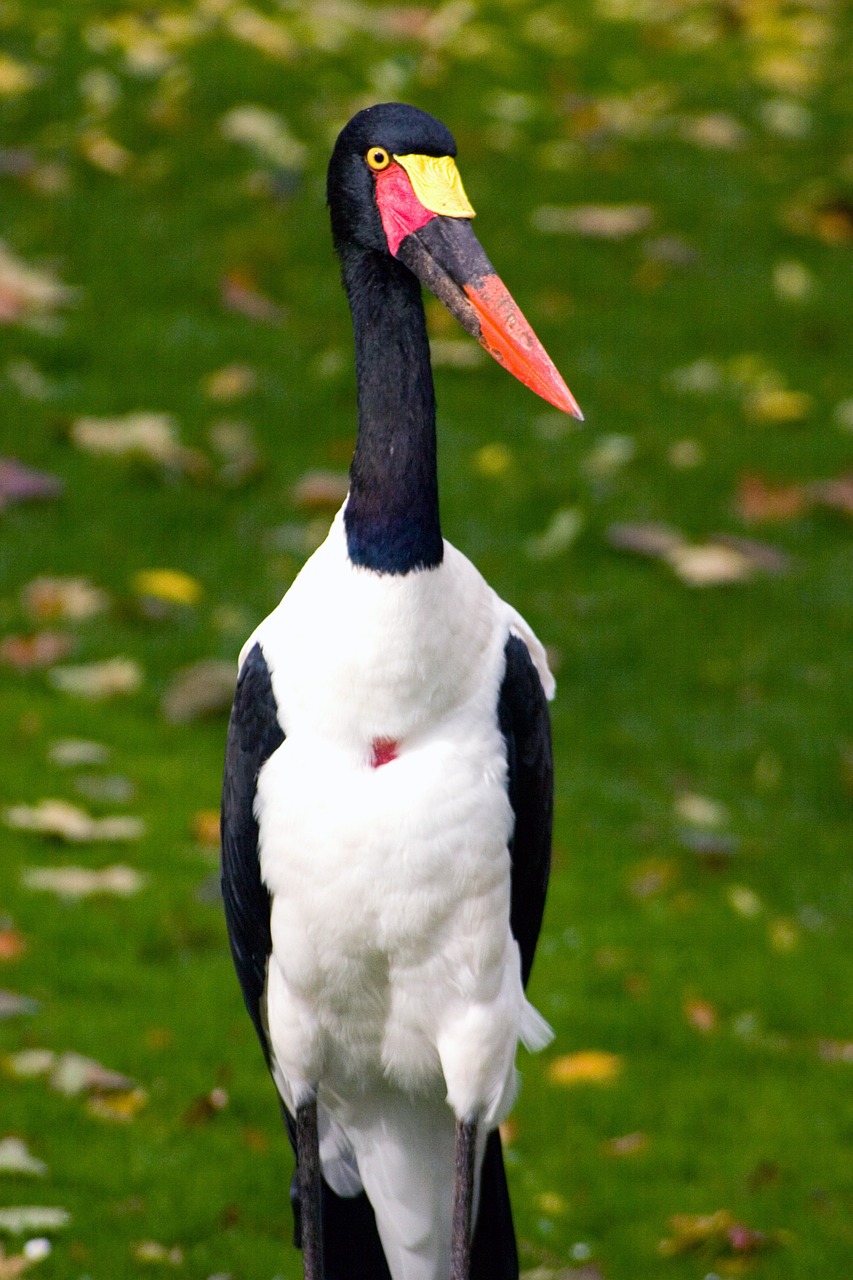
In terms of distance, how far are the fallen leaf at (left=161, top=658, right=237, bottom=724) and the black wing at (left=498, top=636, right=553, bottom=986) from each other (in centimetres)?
263

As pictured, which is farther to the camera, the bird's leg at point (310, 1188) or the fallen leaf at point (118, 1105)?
the fallen leaf at point (118, 1105)

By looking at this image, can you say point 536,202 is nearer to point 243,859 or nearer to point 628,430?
point 628,430

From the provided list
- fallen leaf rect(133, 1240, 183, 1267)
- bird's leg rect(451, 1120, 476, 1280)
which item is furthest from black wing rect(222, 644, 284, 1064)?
fallen leaf rect(133, 1240, 183, 1267)

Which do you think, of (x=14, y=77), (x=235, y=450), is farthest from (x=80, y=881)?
(x=14, y=77)

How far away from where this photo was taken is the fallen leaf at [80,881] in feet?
17.7

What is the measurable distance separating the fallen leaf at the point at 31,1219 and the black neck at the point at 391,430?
173 centimetres

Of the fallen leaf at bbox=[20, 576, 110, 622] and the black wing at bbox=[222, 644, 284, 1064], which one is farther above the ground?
the fallen leaf at bbox=[20, 576, 110, 622]

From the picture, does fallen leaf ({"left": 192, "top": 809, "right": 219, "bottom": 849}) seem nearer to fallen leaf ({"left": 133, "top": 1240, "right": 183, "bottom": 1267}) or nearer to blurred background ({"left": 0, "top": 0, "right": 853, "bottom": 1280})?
blurred background ({"left": 0, "top": 0, "right": 853, "bottom": 1280})

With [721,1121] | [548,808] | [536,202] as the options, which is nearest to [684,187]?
[536,202]

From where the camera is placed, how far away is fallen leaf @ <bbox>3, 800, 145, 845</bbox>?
559 centimetres

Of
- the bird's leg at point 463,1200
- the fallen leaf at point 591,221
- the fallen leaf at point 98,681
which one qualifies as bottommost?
the bird's leg at point 463,1200

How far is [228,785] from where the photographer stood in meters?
3.70

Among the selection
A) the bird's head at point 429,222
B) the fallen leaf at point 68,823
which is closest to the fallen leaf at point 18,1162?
the fallen leaf at point 68,823

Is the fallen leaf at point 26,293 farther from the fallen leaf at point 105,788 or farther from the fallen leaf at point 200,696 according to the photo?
the fallen leaf at point 105,788
